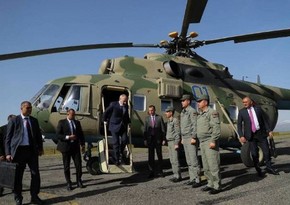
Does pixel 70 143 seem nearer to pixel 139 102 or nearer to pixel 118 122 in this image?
pixel 118 122

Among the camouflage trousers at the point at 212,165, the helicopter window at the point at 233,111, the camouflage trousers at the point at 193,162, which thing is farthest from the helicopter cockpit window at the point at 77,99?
the helicopter window at the point at 233,111

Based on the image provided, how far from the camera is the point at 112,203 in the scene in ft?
18.8

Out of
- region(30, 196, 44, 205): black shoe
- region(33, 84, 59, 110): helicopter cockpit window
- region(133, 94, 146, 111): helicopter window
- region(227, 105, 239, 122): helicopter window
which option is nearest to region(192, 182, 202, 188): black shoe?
region(30, 196, 44, 205): black shoe

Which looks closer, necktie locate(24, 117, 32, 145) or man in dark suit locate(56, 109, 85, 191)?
necktie locate(24, 117, 32, 145)

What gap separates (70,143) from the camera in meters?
7.40

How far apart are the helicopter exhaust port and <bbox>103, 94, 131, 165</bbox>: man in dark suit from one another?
10.0ft

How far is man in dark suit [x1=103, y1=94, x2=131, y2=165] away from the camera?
319 inches

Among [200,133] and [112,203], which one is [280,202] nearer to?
[200,133]

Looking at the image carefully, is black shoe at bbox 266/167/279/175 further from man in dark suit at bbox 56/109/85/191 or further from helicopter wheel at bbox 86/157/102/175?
helicopter wheel at bbox 86/157/102/175

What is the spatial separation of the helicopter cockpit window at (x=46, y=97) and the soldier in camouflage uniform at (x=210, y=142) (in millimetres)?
4682

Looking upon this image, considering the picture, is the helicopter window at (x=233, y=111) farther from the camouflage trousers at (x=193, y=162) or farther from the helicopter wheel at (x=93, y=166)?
the helicopter wheel at (x=93, y=166)

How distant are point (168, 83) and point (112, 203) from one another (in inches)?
211

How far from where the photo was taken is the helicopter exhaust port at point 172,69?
35.8ft

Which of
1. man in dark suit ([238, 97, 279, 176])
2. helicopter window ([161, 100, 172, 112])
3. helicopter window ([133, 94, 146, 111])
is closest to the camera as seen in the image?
man in dark suit ([238, 97, 279, 176])
